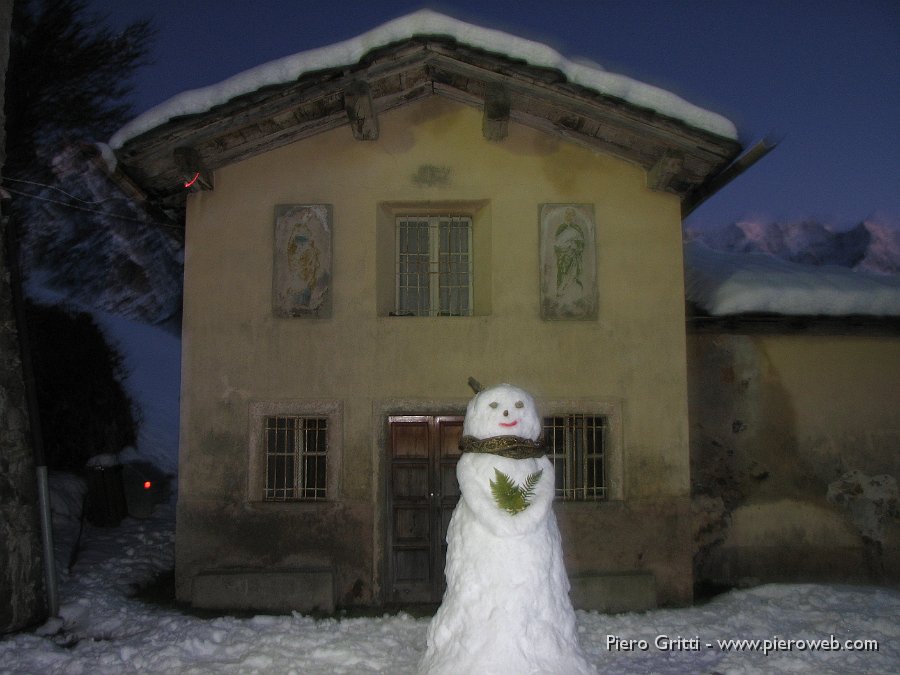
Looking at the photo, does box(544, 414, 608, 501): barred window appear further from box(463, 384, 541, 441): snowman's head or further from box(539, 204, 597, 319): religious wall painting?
box(463, 384, 541, 441): snowman's head

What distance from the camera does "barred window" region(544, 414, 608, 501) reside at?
25.9ft

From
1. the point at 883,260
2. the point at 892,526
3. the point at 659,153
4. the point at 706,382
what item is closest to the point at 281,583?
the point at 706,382

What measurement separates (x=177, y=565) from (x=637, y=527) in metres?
4.90

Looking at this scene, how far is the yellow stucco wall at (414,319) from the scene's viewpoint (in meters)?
7.82

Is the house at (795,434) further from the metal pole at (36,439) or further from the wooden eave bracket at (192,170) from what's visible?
the metal pole at (36,439)

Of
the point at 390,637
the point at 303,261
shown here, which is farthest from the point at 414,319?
the point at 390,637

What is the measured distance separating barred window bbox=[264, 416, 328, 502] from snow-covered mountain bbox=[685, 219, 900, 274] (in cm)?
2105

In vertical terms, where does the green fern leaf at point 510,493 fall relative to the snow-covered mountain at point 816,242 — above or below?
below

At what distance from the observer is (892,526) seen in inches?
332

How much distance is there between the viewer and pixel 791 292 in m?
8.60

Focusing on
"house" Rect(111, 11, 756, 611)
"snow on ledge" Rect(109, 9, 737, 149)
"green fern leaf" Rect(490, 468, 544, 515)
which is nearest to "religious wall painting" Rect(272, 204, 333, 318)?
"house" Rect(111, 11, 756, 611)

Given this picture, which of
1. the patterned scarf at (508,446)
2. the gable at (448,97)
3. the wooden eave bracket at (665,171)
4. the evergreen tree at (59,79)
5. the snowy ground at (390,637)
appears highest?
the evergreen tree at (59,79)

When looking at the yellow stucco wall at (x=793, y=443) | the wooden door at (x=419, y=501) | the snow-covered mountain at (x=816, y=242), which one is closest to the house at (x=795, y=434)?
the yellow stucco wall at (x=793, y=443)

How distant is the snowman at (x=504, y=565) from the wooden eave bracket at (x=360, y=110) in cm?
373
